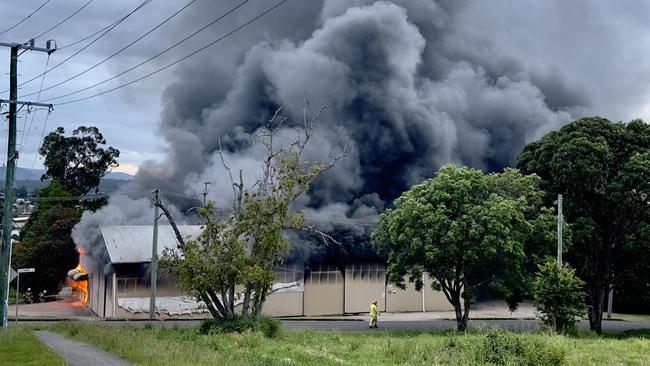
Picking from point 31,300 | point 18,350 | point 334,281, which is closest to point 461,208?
point 334,281

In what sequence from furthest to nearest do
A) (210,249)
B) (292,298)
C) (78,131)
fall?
(78,131) → (292,298) → (210,249)

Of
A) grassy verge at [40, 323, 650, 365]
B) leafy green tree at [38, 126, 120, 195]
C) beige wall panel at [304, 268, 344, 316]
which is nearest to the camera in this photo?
grassy verge at [40, 323, 650, 365]

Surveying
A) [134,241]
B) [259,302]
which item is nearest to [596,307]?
[259,302]

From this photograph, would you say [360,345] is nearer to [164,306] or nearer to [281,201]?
[281,201]

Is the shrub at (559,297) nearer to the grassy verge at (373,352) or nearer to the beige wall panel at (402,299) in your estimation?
the grassy verge at (373,352)

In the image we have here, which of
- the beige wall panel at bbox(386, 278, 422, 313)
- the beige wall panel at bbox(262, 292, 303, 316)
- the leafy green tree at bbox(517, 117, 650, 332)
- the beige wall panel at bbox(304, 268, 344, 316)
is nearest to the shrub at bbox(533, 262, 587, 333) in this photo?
the leafy green tree at bbox(517, 117, 650, 332)

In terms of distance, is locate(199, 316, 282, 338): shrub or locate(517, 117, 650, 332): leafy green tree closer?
locate(199, 316, 282, 338): shrub

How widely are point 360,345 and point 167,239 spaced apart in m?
26.1

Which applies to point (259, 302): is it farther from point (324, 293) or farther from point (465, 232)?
point (324, 293)

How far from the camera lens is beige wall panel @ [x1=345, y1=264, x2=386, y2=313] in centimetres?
5081

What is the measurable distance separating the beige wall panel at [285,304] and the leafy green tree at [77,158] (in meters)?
37.5

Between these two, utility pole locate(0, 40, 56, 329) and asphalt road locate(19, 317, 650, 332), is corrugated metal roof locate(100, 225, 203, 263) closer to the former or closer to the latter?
asphalt road locate(19, 317, 650, 332)

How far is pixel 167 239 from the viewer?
153 feet

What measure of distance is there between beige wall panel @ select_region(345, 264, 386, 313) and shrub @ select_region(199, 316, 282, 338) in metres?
24.6
